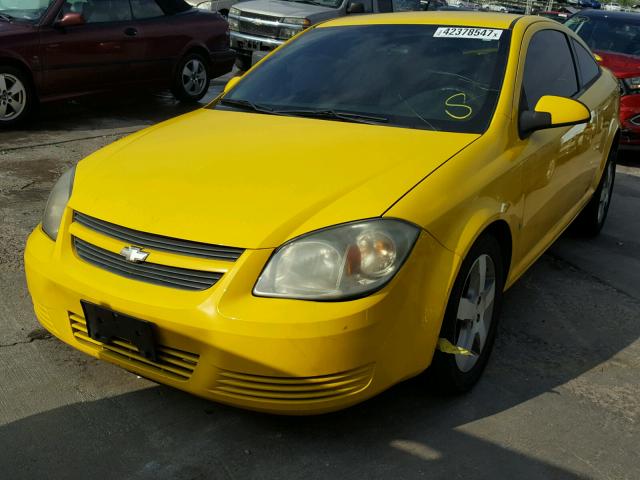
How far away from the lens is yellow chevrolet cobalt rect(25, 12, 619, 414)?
2531 mm

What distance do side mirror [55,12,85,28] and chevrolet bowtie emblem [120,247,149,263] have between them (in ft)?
18.6

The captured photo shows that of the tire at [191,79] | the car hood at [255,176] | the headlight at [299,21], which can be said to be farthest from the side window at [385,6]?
the car hood at [255,176]

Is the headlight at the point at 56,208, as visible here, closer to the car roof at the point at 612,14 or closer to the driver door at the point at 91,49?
the driver door at the point at 91,49

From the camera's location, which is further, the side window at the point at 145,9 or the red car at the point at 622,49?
the side window at the point at 145,9

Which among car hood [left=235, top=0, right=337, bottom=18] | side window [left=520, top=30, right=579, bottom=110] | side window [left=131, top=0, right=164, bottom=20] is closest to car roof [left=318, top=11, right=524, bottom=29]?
side window [left=520, top=30, right=579, bottom=110]

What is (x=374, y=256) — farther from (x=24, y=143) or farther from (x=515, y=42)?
(x=24, y=143)

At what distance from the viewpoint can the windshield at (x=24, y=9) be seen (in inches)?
299

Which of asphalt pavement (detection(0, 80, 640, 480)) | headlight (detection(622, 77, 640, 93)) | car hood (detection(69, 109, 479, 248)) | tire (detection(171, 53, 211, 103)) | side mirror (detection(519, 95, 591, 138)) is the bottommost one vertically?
tire (detection(171, 53, 211, 103))

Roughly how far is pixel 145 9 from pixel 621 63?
533 centimetres

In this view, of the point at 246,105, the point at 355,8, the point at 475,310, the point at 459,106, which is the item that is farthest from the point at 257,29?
the point at 475,310

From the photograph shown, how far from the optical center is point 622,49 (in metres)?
9.03

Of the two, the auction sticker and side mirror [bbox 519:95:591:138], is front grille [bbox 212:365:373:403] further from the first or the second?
the auction sticker

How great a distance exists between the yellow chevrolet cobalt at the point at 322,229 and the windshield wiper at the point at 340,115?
0.01 meters

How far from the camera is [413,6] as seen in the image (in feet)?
41.0
